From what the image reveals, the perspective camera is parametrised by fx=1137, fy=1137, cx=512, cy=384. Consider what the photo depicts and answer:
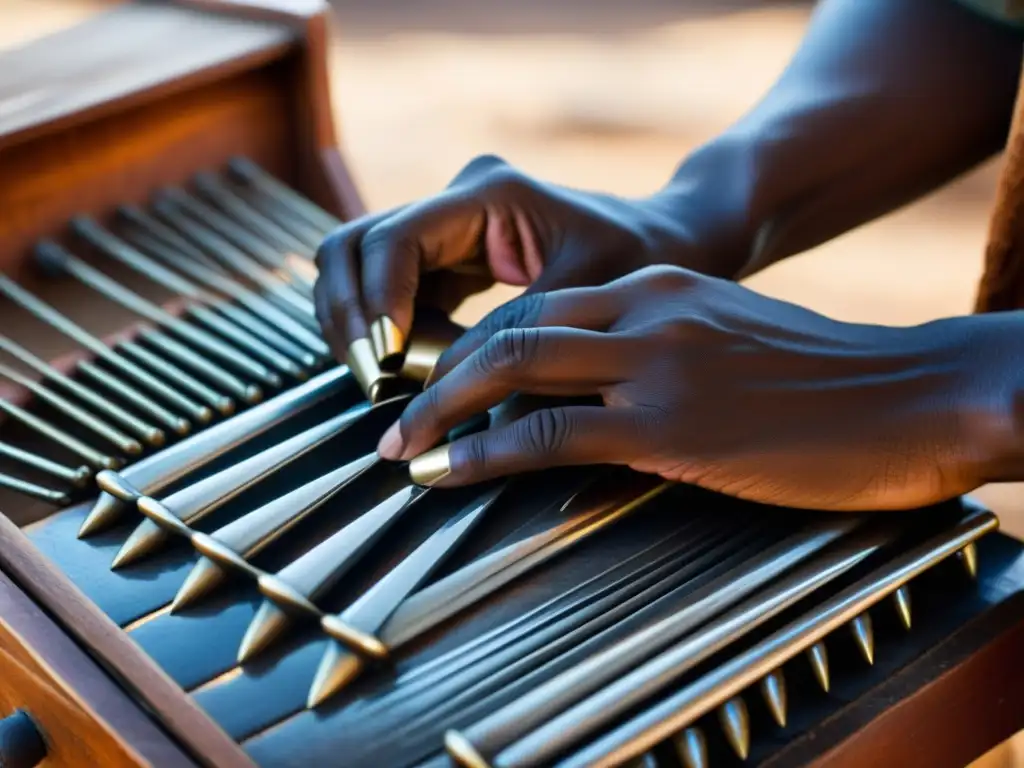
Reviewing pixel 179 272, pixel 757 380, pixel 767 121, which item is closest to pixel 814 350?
pixel 757 380

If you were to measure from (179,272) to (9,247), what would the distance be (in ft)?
0.45

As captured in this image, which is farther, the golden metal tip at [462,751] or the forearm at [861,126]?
the forearm at [861,126]

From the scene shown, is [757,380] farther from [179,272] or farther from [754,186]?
[179,272]

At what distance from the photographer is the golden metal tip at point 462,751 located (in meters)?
0.48

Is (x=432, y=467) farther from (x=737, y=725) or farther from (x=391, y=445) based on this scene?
(x=737, y=725)

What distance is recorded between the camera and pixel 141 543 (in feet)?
2.02

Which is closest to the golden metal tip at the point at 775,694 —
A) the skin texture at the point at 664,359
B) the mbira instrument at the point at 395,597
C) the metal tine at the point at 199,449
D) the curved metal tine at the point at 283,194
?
the mbira instrument at the point at 395,597

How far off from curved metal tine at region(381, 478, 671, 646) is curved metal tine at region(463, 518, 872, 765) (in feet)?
0.22

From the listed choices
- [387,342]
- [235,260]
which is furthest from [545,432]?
[235,260]

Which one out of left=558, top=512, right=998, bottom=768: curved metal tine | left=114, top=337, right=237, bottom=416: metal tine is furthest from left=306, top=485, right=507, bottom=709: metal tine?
left=114, top=337, right=237, bottom=416: metal tine

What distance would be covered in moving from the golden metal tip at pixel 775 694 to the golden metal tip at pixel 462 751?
5.7 inches

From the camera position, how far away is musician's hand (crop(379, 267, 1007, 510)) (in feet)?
2.05

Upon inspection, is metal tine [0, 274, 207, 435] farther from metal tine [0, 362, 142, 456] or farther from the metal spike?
the metal spike

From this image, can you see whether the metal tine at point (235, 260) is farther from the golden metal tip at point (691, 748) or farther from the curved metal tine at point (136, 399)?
the golden metal tip at point (691, 748)
